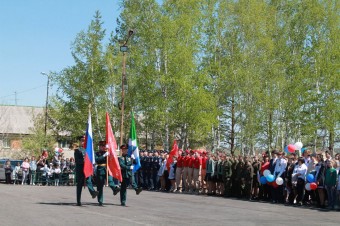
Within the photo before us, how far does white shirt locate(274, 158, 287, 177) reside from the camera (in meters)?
25.8

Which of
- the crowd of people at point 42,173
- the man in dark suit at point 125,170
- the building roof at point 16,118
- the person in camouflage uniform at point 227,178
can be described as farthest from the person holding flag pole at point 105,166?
the building roof at point 16,118

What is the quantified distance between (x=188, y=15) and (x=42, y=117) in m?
28.3

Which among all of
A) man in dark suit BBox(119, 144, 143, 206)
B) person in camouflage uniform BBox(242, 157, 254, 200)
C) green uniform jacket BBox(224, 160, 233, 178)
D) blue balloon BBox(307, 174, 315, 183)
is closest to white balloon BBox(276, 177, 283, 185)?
blue balloon BBox(307, 174, 315, 183)

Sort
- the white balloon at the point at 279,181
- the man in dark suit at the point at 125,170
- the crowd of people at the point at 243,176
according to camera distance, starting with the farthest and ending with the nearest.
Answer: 1. the white balloon at the point at 279,181
2. the crowd of people at the point at 243,176
3. the man in dark suit at the point at 125,170

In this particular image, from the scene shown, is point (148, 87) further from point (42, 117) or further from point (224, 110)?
point (42, 117)

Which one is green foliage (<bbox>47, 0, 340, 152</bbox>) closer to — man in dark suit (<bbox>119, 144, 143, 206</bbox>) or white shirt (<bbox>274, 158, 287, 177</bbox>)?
white shirt (<bbox>274, 158, 287, 177</bbox>)

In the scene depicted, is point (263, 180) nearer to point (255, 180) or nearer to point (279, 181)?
point (279, 181)

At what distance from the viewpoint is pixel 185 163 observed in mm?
32719

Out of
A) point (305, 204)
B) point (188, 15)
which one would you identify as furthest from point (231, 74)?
point (305, 204)

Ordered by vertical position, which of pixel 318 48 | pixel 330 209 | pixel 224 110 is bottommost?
pixel 330 209

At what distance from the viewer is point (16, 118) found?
8875 centimetres

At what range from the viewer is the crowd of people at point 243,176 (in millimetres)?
23484

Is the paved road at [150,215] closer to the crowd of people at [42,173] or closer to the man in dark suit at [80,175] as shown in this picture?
the man in dark suit at [80,175]

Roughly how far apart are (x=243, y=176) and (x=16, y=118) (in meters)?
65.2
